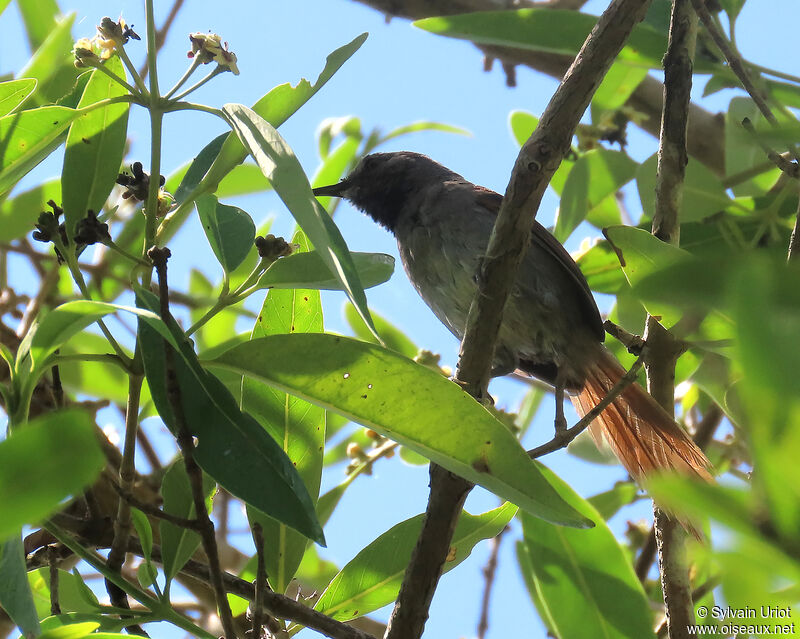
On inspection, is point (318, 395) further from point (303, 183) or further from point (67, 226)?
point (67, 226)

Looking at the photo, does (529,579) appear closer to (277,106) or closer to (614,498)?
(614,498)

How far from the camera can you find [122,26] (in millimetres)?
1848

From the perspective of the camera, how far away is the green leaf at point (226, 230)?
6.07 ft

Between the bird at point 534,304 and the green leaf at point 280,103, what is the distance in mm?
1584

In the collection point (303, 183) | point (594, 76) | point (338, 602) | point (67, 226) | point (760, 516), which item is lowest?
point (760, 516)

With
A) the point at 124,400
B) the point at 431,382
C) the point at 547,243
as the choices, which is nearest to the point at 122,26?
the point at 431,382

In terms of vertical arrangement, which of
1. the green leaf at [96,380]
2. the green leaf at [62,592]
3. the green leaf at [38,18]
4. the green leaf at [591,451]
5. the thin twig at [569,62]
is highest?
the thin twig at [569,62]

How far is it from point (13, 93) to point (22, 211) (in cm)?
109

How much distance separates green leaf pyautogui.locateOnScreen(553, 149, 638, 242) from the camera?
3.30 m

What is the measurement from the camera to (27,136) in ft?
5.96

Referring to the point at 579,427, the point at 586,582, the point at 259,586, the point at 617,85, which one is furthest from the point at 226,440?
the point at 617,85

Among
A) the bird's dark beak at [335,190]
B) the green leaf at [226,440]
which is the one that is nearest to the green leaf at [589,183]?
the bird's dark beak at [335,190]

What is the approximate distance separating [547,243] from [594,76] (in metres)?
1.54

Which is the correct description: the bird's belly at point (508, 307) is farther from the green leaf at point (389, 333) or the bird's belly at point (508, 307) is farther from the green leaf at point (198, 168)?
the green leaf at point (198, 168)
